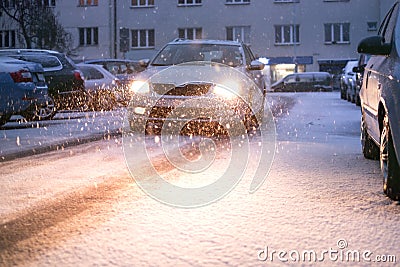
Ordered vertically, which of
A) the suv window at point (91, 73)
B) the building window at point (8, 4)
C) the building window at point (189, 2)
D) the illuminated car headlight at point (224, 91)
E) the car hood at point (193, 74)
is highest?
the building window at point (189, 2)

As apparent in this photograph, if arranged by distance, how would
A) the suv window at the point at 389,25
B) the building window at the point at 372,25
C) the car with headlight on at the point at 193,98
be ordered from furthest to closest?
the building window at the point at 372,25
the car with headlight on at the point at 193,98
the suv window at the point at 389,25

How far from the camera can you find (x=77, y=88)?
14117 mm

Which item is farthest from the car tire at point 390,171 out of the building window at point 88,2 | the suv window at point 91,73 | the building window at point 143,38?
the building window at point 88,2

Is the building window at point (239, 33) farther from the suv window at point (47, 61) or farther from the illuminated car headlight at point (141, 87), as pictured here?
the illuminated car headlight at point (141, 87)

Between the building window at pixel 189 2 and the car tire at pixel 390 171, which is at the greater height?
the building window at pixel 189 2

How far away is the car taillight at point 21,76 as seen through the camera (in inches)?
409

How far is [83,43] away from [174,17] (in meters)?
7.56

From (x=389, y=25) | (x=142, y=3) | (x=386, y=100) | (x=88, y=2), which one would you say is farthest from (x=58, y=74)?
(x=88, y=2)

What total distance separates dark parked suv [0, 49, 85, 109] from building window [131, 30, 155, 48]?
32.8 m

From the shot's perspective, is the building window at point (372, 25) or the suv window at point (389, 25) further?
the building window at point (372, 25)

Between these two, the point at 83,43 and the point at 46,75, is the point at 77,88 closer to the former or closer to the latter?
the point at 46,75

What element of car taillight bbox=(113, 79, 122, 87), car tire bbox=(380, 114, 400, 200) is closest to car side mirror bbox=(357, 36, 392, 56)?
car tire bbox=(380, 114, 400, 200)

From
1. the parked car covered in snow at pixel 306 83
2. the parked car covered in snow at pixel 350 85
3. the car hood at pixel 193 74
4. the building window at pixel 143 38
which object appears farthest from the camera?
the building window at pixel 143 38

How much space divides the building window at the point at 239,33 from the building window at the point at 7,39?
17419 mm
